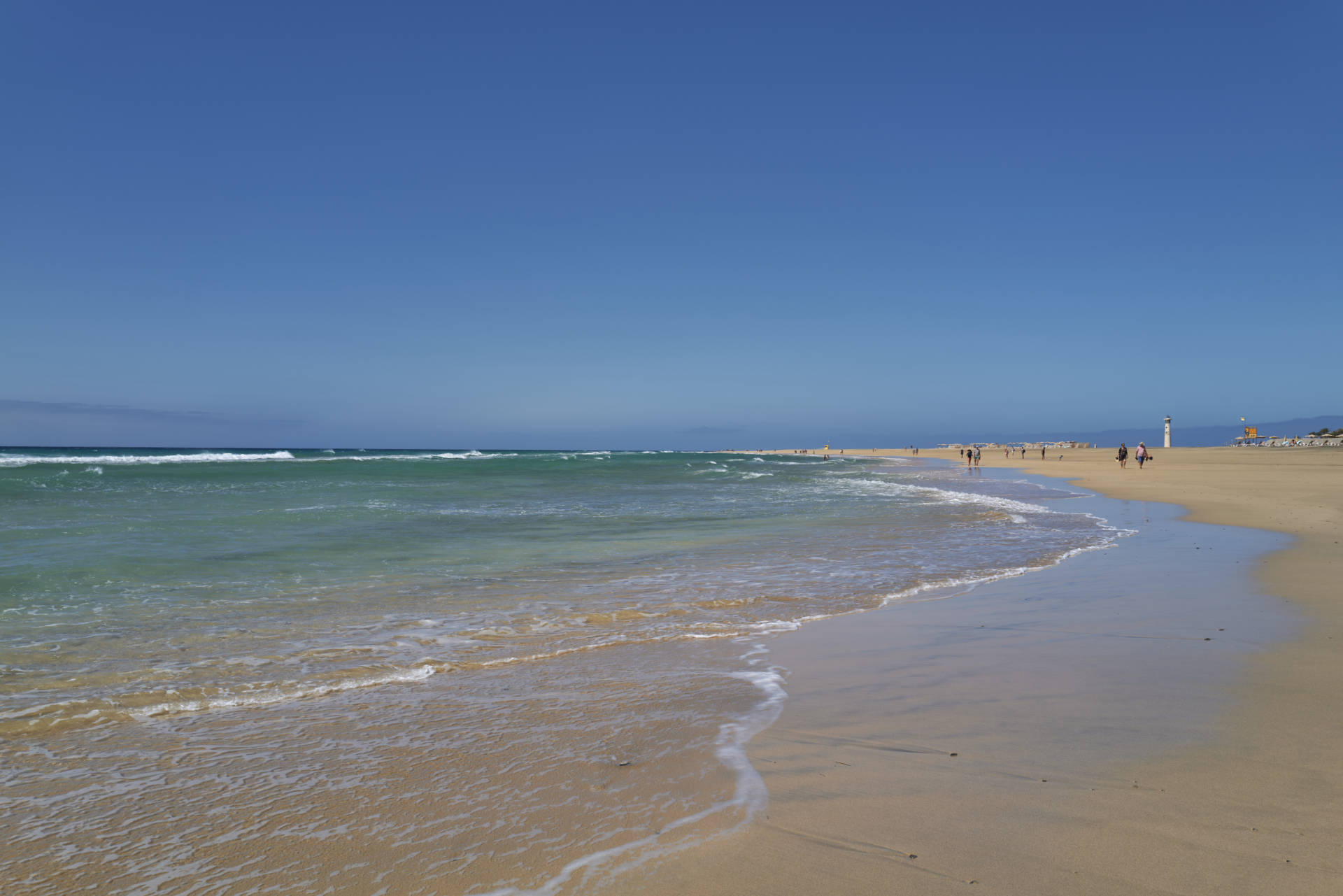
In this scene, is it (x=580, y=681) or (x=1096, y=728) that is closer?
(x=1096, y=728)

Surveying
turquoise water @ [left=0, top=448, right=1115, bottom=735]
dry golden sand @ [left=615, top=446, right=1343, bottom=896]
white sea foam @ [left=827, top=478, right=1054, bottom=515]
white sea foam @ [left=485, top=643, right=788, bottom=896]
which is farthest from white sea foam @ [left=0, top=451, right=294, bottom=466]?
dry golden sand @ [left=615, top=446, right=1343, bottom=896]

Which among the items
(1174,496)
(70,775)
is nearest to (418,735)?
(70,775)

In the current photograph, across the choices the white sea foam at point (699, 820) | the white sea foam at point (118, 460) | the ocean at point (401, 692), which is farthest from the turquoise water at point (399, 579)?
the white sea foam at point (118, 460)

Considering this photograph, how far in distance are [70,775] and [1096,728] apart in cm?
507

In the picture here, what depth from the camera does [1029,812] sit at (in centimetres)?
289

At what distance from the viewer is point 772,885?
245cm

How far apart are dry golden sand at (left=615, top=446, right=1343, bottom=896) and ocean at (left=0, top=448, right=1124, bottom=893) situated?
262mm

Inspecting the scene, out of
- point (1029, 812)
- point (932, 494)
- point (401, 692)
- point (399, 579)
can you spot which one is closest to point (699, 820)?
point (1029, 812)

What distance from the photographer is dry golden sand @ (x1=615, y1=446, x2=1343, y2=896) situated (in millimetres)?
A: 2449

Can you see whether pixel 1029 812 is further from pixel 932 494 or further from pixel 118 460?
pixel 118 460

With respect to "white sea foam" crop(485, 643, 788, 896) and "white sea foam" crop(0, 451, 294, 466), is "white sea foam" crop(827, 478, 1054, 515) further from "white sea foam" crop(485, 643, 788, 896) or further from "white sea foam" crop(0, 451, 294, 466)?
"white sea foam" crop(0, 451, 294, 466)

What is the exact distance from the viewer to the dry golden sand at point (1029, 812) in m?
2.45

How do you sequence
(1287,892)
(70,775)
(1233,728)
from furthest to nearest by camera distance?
(1233,728) → (70,775) → (1287,892)

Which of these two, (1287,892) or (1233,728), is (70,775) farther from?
(1233,728)
